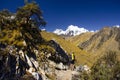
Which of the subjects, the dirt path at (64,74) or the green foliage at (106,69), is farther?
the dirt path at (64,74)

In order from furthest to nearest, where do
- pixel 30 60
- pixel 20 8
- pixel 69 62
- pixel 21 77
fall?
pixel 69 62
pixel 20 8
pixel 30 60
pixel 21 77

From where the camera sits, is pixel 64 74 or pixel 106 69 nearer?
pixel 106 69

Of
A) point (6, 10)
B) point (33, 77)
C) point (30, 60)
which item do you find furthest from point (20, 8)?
point (33, 77)

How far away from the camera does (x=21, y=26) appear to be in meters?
68.1

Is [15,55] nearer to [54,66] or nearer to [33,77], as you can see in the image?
[33,77]

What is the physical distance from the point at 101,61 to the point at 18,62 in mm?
20779

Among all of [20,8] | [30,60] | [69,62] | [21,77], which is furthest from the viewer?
[69,62]

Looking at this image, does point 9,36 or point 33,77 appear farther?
point 9,36

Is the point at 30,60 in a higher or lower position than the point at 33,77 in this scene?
higher

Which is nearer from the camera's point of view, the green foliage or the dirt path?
the green foliage

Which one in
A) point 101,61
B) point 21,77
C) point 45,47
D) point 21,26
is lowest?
point 21,77

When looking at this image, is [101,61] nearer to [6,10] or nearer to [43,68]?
[43,68]

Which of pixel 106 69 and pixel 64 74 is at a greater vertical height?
pixel 64 74

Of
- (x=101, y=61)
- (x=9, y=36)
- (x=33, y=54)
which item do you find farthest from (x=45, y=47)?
(x=101, y=61)
